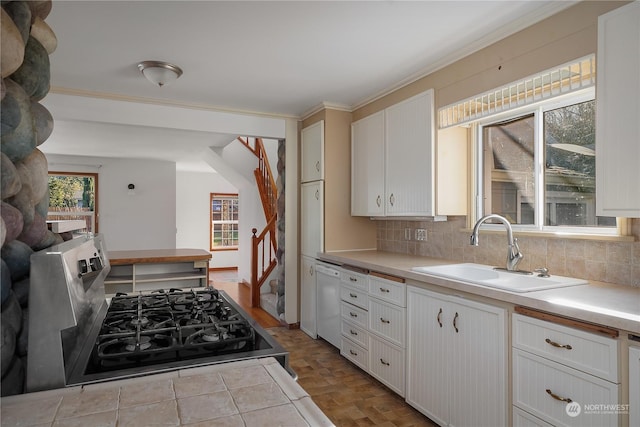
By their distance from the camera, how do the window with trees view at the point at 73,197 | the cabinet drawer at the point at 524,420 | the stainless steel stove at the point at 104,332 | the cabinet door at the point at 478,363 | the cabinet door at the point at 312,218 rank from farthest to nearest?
1. the window with trees view at the point at 73,197
2. the cabinet door at the point at 312,218
3. the cabinet door at the point at 478,363
4. the cabinet drawer at the point at 524,420
5. the stainless steel stove at the point at 104,332

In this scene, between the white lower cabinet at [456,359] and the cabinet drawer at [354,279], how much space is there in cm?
55

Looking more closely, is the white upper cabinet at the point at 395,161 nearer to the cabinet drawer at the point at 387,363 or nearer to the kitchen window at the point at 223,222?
the cabinet drawer at the point at 387,363

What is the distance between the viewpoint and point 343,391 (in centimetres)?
288

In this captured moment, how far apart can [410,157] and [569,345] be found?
185cm

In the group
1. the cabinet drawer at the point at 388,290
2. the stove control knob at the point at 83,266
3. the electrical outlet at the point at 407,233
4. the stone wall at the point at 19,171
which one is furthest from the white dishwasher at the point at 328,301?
the stone wall at the point at 19,171

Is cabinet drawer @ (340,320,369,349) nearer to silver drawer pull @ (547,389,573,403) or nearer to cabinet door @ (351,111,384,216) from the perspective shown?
cabinet door @ (351,111,384,216)

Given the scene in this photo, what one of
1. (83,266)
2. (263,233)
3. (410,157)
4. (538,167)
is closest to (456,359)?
(538,167)

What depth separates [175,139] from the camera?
558 centimetres


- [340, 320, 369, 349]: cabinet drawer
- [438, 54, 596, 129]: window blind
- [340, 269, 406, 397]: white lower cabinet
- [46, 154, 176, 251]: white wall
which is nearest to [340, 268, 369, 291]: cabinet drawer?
[340, 269, 406, 397]: white lower cabinet

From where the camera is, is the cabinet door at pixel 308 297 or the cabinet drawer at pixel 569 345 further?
the cabinet door at pixel 308 297

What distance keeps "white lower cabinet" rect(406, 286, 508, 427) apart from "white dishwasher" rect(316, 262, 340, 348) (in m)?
1.06

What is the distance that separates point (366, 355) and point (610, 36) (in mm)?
2494

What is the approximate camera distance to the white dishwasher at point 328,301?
3584 mm

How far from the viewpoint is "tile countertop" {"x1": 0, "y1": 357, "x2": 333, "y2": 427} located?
0.77 metres
